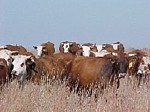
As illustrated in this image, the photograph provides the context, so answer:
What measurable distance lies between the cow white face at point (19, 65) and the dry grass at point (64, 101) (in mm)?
1654

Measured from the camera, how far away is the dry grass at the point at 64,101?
785 cm

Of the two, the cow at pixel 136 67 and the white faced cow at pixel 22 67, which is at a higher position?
the white faced cow at pixel 22 67

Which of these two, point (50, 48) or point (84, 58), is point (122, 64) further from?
point (50, 48)

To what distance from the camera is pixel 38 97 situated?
8523mm

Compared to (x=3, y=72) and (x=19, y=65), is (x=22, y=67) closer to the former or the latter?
(x=19, y=65)

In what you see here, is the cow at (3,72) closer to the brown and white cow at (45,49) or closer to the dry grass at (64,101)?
the dry grass at (64,101)

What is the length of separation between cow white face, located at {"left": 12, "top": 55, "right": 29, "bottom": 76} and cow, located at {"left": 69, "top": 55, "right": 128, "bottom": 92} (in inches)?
50.2

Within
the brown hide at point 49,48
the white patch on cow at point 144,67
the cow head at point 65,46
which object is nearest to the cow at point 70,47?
the cow head at point 65,46

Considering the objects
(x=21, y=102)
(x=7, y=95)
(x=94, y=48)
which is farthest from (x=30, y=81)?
(x=94, y=48)

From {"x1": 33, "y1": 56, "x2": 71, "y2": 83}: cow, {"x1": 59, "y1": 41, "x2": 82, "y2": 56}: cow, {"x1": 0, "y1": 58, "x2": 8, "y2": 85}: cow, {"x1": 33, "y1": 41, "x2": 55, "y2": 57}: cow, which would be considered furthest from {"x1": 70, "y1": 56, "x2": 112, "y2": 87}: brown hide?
{"x1": 33, "y1": 41, "x2": 55, "y2": 57}: cow

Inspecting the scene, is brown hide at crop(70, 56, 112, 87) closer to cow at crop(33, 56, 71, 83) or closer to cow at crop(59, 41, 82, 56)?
cow at crop(33, 56, 71, 83)

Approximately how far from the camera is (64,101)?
8.29 metres

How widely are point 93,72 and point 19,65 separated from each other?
200 cm

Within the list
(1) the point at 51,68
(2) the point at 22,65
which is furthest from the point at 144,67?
(2) the point at 22,65
